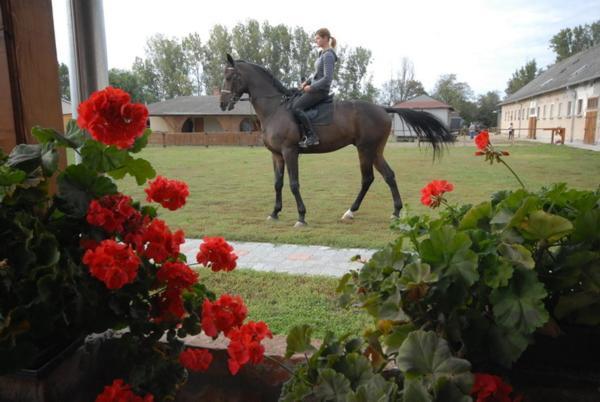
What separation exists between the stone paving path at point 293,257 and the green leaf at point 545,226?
2.29m

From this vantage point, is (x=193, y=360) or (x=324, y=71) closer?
(x=193, y=360)

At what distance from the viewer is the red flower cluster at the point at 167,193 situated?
1.13 metres

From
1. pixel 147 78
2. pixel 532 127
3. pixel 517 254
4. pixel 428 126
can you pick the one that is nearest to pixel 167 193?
pixel 517 254

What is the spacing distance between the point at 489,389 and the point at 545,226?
351mm

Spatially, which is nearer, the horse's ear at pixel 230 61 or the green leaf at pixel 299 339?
the green leaf at pixel 299 339

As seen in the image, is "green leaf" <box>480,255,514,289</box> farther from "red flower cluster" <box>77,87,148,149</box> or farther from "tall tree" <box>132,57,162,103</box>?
"tall tree" <box>132,57,162,103</box>

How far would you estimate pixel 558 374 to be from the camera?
1075 mm

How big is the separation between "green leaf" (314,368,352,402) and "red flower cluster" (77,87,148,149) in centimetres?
63

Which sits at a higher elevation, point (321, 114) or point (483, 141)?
point (321, 114)

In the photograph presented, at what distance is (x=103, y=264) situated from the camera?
2.80 feet

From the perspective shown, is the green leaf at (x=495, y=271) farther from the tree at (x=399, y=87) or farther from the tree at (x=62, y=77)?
the tree at (x=399, y=87)

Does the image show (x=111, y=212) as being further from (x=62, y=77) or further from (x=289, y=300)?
(x=289, y=300)

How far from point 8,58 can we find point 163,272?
72 centimetres

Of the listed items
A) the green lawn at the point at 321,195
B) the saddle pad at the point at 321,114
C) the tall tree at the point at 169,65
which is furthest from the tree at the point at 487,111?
the saddle pad at the point at 321,114
